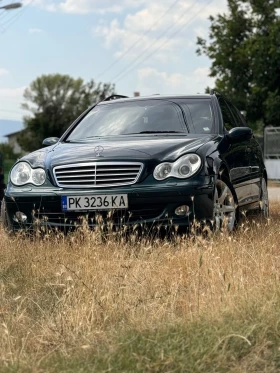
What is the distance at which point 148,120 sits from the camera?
24.1 feet

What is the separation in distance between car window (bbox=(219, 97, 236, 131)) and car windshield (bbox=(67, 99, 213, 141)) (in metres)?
0.24

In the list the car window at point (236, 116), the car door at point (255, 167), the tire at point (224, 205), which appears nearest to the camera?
the tire at point (224, 205)

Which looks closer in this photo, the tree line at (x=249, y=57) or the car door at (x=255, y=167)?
the car door at (x=255, y=167)

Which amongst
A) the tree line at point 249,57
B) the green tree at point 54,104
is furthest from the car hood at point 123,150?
the green tree at point 54,104

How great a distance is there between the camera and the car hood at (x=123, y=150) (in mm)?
6145

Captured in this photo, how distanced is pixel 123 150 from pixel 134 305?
8.69ft

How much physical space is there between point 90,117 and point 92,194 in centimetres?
209

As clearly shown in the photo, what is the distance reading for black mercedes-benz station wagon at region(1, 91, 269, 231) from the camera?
601 centimetres

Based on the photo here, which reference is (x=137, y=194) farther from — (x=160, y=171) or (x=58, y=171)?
(x=58, y=171)

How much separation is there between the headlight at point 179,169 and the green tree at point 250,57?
94.7ft

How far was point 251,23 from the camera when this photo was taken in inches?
1463

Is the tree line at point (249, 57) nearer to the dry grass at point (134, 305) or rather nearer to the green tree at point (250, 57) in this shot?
the green tree at point (250, 57)

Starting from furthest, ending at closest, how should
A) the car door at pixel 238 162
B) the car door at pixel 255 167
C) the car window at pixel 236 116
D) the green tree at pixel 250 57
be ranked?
1. the green tree at pixel 250 57
2. the car window at pixel 236 116
3. the car door at pixel 255 167
4. the car door at pixel 238 162

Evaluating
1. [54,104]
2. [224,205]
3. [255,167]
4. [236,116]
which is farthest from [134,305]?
[54,104]
